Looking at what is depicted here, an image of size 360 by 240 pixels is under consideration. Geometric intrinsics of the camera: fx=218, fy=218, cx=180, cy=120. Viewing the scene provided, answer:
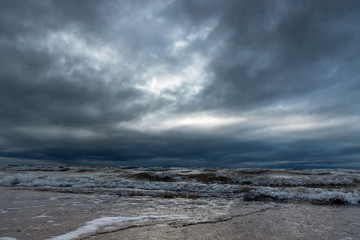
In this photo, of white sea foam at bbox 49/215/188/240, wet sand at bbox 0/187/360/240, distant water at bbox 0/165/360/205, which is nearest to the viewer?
white sea foam at bbox 49/215/188/240

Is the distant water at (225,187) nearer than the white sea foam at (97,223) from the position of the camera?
No

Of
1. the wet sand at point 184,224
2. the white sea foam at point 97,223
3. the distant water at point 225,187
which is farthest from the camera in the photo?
the distant water at point 225,187

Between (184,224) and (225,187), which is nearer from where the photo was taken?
(184,224)

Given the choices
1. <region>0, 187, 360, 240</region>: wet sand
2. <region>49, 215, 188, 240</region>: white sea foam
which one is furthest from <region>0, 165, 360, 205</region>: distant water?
<region>49, 215, 188, 240</region>: white sea foam

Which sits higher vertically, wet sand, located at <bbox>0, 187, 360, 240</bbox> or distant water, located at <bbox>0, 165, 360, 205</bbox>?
wet sand, located at <bbox>0, 187, 360, 240</bbox>

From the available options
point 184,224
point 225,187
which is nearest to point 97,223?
point 184,224

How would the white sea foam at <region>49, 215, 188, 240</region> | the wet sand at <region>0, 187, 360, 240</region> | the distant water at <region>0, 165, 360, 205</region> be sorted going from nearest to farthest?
1. the white sea foam at <region>49, 215, 188, 240</region>
2. the wet sand at <region>0, 187, 360, 240</region>
3. the distant water at <region>0, 165, 360, 205</region>

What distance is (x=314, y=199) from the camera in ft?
22.1

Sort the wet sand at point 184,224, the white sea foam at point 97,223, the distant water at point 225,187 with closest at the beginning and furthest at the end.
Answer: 1. the white sea foam at point 97,223
2. the wet sand at point 184,224
3. the distant water at point 225,187

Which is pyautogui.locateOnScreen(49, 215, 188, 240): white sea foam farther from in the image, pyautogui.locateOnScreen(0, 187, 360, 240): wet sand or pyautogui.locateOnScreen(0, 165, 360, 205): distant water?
pyautogui.locateOnScreen(0, 165, 360, 205): distant water

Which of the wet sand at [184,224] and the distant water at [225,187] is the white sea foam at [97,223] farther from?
the distant water at [225,187]

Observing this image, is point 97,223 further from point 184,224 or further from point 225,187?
point 225,187

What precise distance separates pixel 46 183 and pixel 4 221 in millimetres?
10111

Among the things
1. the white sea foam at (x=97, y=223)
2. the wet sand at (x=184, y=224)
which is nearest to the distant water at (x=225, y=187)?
the wet sand at (x=184, y=224)
